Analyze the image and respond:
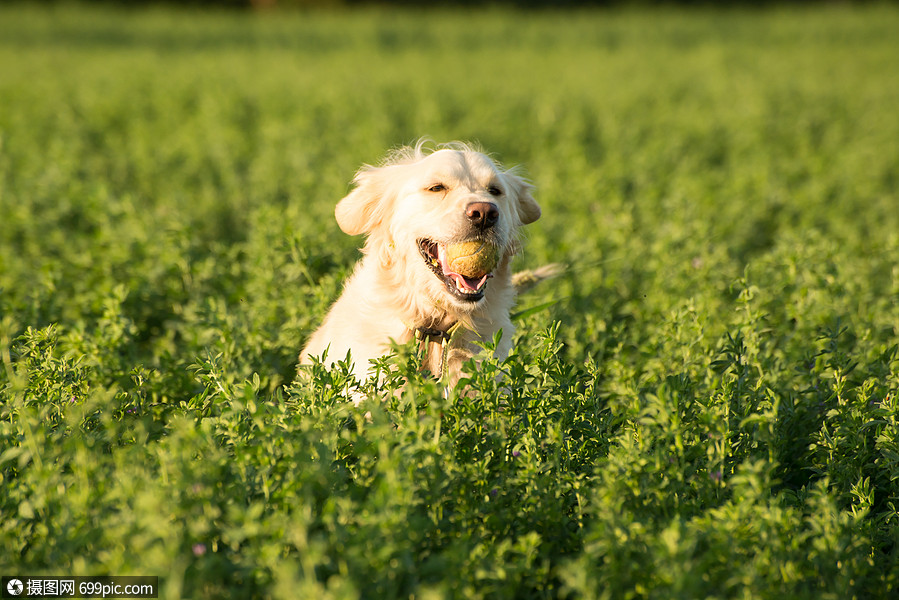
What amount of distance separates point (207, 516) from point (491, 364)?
1.12 metres

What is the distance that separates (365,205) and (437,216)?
1.88 ft

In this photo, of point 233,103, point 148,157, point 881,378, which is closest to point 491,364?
point 881,378

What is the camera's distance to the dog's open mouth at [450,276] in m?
3.60

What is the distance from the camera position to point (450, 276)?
3652 mm

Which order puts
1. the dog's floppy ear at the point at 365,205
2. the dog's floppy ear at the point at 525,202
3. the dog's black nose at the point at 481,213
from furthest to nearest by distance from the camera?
the dog's floppy ear at the point at 525,202, the dog's floppy ear at the point at 365,205, the dog's black nose at the point at 481,213

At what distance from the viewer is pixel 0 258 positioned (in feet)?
16.6

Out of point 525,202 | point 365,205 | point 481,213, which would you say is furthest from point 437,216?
point 525,202

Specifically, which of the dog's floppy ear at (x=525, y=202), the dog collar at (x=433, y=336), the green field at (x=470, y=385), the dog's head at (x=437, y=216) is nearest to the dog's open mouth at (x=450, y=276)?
the dog's head at (x=437, y=216)

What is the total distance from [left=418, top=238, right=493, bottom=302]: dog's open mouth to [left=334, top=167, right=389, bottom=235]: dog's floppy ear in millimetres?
419

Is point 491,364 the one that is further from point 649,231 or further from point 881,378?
point 649,231

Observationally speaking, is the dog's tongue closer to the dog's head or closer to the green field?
the dog's head

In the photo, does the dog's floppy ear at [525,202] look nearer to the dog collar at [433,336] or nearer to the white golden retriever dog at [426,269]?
the white golden retriever dog at [426,269]

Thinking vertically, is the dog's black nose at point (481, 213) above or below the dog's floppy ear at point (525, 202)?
below

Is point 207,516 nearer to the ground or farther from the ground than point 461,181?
nearer to the ground
